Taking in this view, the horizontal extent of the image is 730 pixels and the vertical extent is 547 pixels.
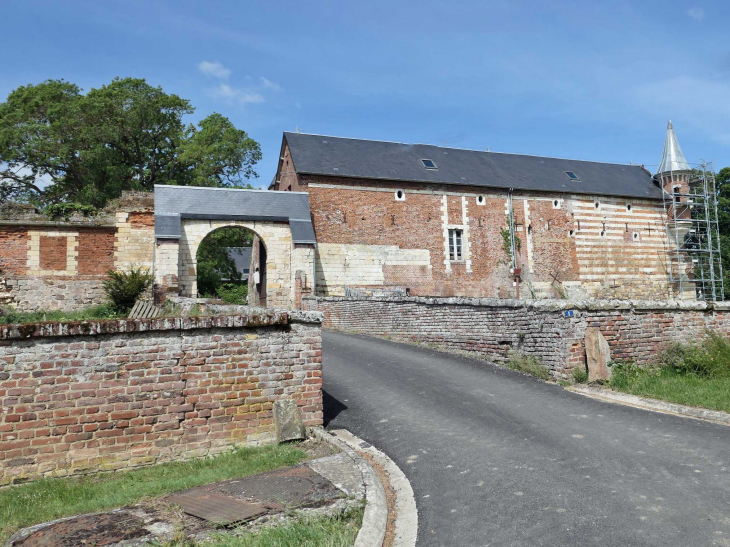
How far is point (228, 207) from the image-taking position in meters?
21.4

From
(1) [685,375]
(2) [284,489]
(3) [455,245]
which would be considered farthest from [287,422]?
(3) [455,245]

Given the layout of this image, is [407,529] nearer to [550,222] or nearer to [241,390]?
[241,390]

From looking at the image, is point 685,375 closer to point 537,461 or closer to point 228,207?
point 537,461

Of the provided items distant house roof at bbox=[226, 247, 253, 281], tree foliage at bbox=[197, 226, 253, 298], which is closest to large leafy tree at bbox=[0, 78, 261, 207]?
tree foliage at bbox=[197, 226, 253, 298]

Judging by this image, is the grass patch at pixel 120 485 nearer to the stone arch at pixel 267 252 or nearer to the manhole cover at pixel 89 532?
the manhole cover at pixel 89 532

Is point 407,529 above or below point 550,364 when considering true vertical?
below

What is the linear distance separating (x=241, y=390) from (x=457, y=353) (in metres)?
6.89

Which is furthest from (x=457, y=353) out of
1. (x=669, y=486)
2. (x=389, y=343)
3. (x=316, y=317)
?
(x=669, y=486)

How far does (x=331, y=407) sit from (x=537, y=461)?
3308mm

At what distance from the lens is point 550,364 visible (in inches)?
373

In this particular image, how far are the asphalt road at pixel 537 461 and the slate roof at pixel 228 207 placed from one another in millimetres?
13209

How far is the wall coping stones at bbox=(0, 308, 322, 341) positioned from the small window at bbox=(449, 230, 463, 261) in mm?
21058

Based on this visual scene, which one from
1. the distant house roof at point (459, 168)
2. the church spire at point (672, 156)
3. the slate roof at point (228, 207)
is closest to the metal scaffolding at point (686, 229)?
the church spire at point (672, 156)

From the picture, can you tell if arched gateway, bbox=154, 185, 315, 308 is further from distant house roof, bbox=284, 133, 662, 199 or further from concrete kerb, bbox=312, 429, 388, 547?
concrete kerb, bbox=312, 429, 388, 547
